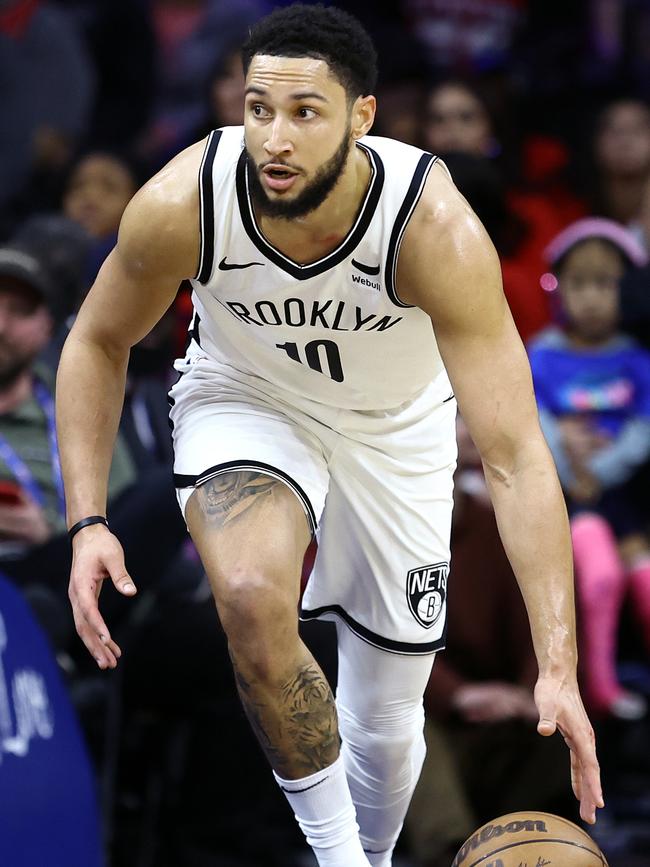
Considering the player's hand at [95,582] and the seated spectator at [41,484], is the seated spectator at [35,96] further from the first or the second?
the player's hand at [95,582]

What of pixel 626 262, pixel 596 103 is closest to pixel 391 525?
pixel 626 262

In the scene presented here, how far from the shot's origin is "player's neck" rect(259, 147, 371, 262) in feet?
12.7

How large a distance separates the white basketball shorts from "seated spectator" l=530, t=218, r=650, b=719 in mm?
2198

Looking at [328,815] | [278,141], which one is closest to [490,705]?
[328,815]

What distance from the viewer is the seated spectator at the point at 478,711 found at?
594 centimetres

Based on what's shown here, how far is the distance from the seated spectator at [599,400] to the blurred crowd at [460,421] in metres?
0.01

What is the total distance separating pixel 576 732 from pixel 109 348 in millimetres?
1528

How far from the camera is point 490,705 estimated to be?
6.05 metres

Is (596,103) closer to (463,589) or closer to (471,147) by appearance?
(471,147)

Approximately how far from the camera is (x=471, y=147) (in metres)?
7.92

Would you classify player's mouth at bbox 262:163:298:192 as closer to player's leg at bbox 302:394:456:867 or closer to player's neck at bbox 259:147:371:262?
player's neck at bbox 259:147:371:262

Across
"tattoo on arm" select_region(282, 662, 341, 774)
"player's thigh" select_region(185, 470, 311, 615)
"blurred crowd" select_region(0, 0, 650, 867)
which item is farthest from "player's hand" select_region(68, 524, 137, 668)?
"blurred crowd" select_region(0, 0, 650, 867)

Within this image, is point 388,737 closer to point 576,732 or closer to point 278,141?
point 576,732

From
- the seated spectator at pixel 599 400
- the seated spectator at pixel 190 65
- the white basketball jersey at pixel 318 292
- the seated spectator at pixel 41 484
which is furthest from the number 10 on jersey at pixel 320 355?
the seated spectator at pixel 190 65
